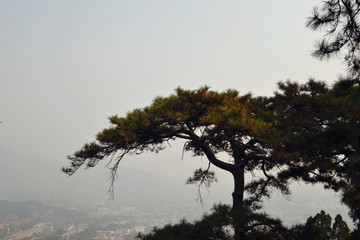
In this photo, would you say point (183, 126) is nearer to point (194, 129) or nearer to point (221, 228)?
point (194, 129)

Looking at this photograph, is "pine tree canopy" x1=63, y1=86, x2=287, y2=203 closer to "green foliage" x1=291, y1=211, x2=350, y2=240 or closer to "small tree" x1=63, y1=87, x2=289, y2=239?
"small tree" x1=63, y1=87, x2=289, y2=239


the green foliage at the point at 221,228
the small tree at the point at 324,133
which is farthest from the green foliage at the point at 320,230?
the small tree at the point at 324,133

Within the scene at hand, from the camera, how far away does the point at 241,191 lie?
6613 millimetres

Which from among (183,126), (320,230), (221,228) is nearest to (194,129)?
(183,126)

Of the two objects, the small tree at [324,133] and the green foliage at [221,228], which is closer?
the small tree at [324,133]

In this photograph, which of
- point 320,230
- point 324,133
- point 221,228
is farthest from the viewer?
point 320,230

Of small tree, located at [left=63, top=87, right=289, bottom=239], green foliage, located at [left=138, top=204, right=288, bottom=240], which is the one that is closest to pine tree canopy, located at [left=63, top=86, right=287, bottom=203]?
small tree, located at [left=63, top=87, right=289, bottom=239]

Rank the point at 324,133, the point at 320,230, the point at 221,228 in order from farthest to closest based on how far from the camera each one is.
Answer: the point at 320,230 < the point at 221,228 < the point at 324,133

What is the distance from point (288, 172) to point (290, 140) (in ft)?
6.05

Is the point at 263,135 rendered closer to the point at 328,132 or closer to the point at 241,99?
the point at 328,132

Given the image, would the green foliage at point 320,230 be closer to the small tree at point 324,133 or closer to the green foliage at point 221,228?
the green foliage at point 221,228

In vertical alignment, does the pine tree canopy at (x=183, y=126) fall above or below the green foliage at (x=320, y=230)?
above

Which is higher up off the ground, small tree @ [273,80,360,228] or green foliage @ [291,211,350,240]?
small tree @ [273,80,360,228]

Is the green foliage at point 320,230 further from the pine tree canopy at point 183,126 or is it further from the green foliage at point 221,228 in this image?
the pine tree canopy at point 183,126
